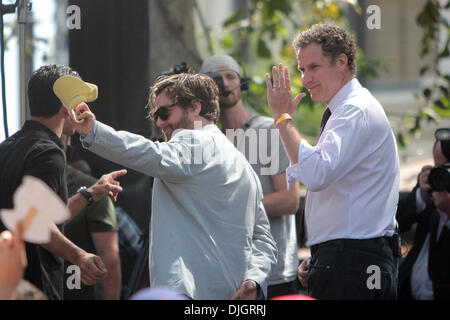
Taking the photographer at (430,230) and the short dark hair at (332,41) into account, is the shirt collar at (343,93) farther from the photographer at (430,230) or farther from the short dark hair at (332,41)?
the photographer at (430,230)

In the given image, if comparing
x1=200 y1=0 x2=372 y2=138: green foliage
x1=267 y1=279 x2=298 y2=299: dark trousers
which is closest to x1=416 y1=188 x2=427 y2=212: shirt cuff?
x1=267 y1=279 x2=298 y2=299: dark trousers

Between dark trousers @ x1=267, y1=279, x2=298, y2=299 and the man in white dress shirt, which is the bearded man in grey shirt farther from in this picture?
dark trousers @ x1=267, y1=279, x2=298, y2=299

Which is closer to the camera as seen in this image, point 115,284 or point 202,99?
point 202,99

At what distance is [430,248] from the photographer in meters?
3.73

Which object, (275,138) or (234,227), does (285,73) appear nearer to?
(234,227)

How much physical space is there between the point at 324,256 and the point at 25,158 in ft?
3.58

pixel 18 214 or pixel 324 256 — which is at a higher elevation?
pixel 18 214

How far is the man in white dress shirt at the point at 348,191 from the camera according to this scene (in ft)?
8.10

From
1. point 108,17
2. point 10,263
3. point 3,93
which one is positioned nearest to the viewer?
point 10,263

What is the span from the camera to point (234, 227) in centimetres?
258

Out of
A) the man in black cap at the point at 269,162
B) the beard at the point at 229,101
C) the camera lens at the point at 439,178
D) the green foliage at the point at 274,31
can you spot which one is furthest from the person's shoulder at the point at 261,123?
the green foliage at the point at 274,31

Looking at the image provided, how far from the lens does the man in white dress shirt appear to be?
8.10 feet
